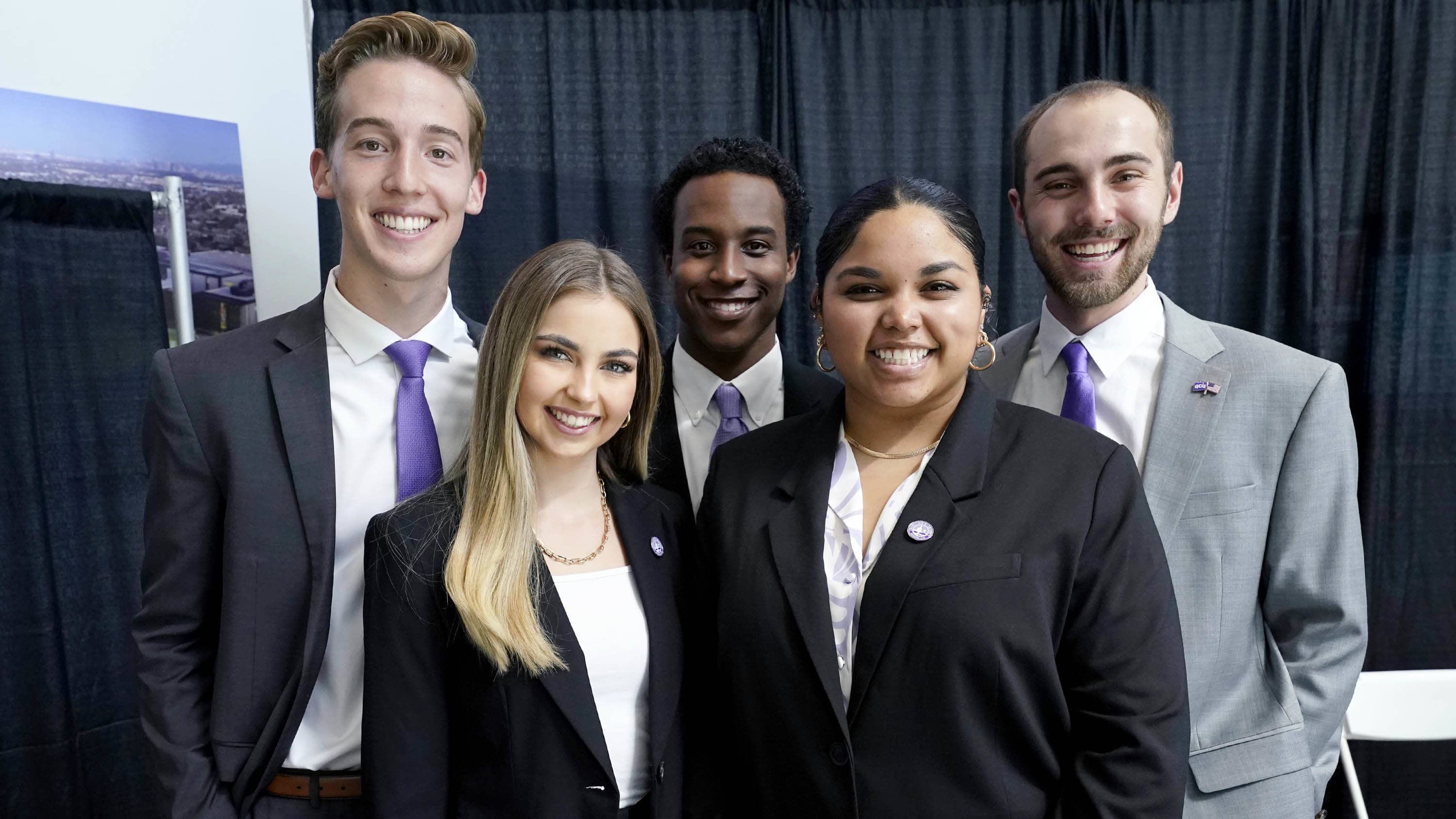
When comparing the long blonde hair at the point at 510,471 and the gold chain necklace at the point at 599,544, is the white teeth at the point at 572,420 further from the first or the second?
the gold chain necklace at the point at 599,544

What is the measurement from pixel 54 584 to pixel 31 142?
3.90 ft

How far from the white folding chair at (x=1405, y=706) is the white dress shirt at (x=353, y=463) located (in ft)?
7.63

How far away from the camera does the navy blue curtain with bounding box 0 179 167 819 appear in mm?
2461

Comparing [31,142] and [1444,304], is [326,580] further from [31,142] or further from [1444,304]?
[1444,304]

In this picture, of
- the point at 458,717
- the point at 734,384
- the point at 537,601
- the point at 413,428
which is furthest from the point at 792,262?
the point at 458,717

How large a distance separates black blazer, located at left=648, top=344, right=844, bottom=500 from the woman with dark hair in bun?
0.51 metres

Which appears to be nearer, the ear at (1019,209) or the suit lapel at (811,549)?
the suit lapel at (811,549)

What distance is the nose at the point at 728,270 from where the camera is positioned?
7.36ft

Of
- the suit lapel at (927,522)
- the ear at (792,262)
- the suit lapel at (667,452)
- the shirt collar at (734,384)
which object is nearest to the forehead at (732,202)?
the ear at (792,262)

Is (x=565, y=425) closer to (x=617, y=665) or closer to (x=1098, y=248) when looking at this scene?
(x=617, y=665)

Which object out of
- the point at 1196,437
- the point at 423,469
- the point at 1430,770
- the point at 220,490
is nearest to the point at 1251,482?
the point at 1196,437

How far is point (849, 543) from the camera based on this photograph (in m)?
1.51

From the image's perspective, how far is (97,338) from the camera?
257 centimetres

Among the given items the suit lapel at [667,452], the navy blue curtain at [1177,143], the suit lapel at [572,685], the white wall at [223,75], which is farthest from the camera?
the navy blue curtain at [1177,143]
